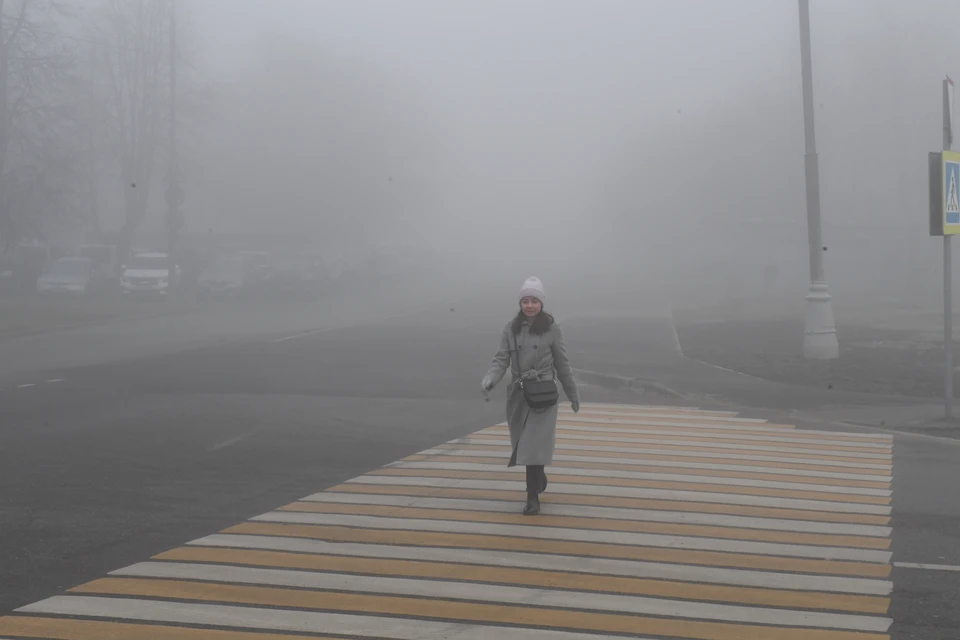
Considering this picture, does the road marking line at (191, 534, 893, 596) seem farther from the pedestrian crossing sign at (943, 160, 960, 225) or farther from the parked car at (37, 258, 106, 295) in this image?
the parked car at (37, 258, 106, 295)

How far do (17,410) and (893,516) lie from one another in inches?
407

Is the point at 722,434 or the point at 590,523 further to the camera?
the point at 722,434

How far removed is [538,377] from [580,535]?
124 cm

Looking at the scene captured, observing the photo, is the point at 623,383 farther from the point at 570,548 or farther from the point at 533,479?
the point at 570,548

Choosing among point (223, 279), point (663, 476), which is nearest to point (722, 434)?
point (663, 476)

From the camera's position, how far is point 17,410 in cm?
1394

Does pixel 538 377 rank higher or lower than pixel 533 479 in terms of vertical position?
higher

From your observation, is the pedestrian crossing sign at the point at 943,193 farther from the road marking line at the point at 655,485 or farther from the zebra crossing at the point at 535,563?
the road marking line at the point at 655,485

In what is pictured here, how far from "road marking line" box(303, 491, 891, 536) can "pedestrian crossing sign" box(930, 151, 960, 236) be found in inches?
234

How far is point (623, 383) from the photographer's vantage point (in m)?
16.9

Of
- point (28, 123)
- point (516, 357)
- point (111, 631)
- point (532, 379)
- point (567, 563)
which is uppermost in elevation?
point (28, 123)

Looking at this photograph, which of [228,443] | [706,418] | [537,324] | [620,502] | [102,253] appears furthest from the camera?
[102,253]

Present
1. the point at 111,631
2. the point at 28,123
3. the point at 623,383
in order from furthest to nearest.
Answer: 1. the point at 28,123
2. the point at 623,383
3. the point at 111,631

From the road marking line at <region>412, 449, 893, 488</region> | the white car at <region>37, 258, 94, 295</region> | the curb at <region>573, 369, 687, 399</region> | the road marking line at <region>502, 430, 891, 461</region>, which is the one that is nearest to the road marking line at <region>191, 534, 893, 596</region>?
the road marking line at <region>412, 449, 893, 488</region>
